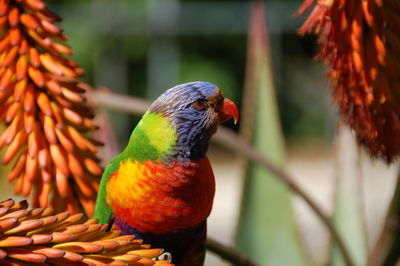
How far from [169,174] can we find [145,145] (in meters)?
0.05

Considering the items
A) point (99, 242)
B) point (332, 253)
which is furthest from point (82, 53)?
point (99, 242)

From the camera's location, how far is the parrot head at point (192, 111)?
71 centimetres

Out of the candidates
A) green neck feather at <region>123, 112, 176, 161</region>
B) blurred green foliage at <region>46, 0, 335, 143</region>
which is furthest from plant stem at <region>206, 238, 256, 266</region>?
blurred green foliage at <region>46, 0, 335, 143</region>

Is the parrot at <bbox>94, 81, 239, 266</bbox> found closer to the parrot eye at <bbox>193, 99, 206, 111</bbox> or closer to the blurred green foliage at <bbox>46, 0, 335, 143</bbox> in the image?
the parrot eye at <bbox>193, 99, 206, 111</bbox>

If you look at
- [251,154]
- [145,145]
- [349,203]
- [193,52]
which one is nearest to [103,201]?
[145,145]

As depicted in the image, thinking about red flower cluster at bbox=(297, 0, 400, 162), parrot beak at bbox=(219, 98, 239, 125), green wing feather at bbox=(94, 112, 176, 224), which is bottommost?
green wing feather at bbox=(94, 112, 176, 224)

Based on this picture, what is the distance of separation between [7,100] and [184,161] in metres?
0.19

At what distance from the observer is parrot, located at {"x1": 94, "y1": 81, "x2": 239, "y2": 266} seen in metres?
0.68

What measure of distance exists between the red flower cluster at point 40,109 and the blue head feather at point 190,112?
10cm

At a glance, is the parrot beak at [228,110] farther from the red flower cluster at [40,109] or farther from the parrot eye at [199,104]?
the red flower cluster at [40,109]

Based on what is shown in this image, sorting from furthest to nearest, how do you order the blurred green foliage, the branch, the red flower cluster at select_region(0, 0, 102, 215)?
the blurred green foliage → the branch → the red flower cluster at select_region(0, 0, 102, 215)

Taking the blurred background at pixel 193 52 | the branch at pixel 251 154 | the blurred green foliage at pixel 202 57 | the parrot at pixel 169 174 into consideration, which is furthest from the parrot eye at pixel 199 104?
the blurred green foliage at pixel 202 57

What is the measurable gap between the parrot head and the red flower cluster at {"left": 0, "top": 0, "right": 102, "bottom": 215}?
100mm

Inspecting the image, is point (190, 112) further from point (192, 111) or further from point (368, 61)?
point (368, 61)
